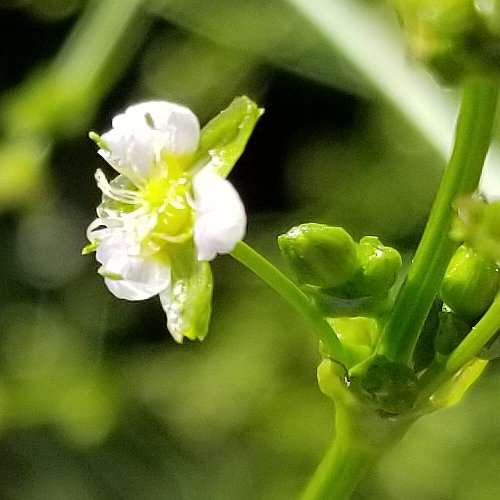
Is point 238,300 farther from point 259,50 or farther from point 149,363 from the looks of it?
point 259,50

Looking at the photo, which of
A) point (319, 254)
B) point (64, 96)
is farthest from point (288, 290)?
point (64, 96)

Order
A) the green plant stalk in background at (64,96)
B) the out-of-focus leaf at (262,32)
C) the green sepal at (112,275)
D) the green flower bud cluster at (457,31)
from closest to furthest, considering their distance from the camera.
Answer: the green flower bud cluster at (457,31), the green sepal at (112,275), the green plant stalk in background at (64,96), the out-of-focus leaf at (262,32)

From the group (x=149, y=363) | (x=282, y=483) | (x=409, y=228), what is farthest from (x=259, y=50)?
(x=282, y=483)

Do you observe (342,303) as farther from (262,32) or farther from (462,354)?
(262,32)

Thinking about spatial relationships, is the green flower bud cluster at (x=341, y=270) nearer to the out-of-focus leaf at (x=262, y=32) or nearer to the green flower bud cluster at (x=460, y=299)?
the green flower bud cluster at (x=460, y=299)

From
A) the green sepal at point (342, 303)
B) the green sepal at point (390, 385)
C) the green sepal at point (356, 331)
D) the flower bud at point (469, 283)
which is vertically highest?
the flower bud at point (469, 283)

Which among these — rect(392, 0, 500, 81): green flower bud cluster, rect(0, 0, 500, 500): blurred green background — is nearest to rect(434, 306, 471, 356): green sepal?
rect(392, 0, 500, 81): green flower bud cluster

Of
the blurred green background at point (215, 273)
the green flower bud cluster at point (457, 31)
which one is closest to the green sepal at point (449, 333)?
the green flower bud cluster at point (457, 31)
